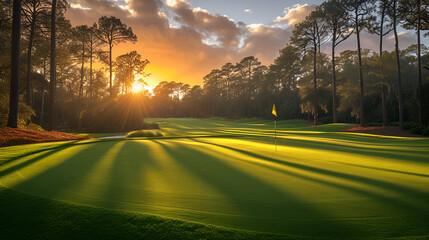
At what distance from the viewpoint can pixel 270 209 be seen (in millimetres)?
2617

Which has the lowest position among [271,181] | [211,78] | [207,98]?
[271,181]

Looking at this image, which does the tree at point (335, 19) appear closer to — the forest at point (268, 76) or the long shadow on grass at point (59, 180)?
the forest at point (268, 76)

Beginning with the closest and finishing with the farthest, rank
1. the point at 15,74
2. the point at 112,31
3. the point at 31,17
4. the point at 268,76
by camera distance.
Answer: the point at 15,74, the point at 31,17, the point at 112,31, the point at 268,76

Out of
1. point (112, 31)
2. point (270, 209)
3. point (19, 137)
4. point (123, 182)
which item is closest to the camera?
point (270, 209)

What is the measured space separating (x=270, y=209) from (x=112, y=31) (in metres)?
33.2

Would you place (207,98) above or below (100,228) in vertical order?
above

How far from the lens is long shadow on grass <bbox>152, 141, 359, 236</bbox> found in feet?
7.09

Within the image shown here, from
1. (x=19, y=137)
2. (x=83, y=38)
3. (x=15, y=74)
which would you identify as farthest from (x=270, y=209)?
(x=83, y=38)

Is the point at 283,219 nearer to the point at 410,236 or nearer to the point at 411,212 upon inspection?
the point at 410,236

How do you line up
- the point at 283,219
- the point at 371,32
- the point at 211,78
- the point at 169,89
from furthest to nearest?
the point at 169,89 → the point at 211,78 → the point at 371,32 → the point at 283,219

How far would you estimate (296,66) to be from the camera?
163 ft

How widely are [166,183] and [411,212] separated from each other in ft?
11.5

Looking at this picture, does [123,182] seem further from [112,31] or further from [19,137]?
[112,31]

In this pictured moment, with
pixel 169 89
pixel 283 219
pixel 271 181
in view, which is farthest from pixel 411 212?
pixel 169 89
